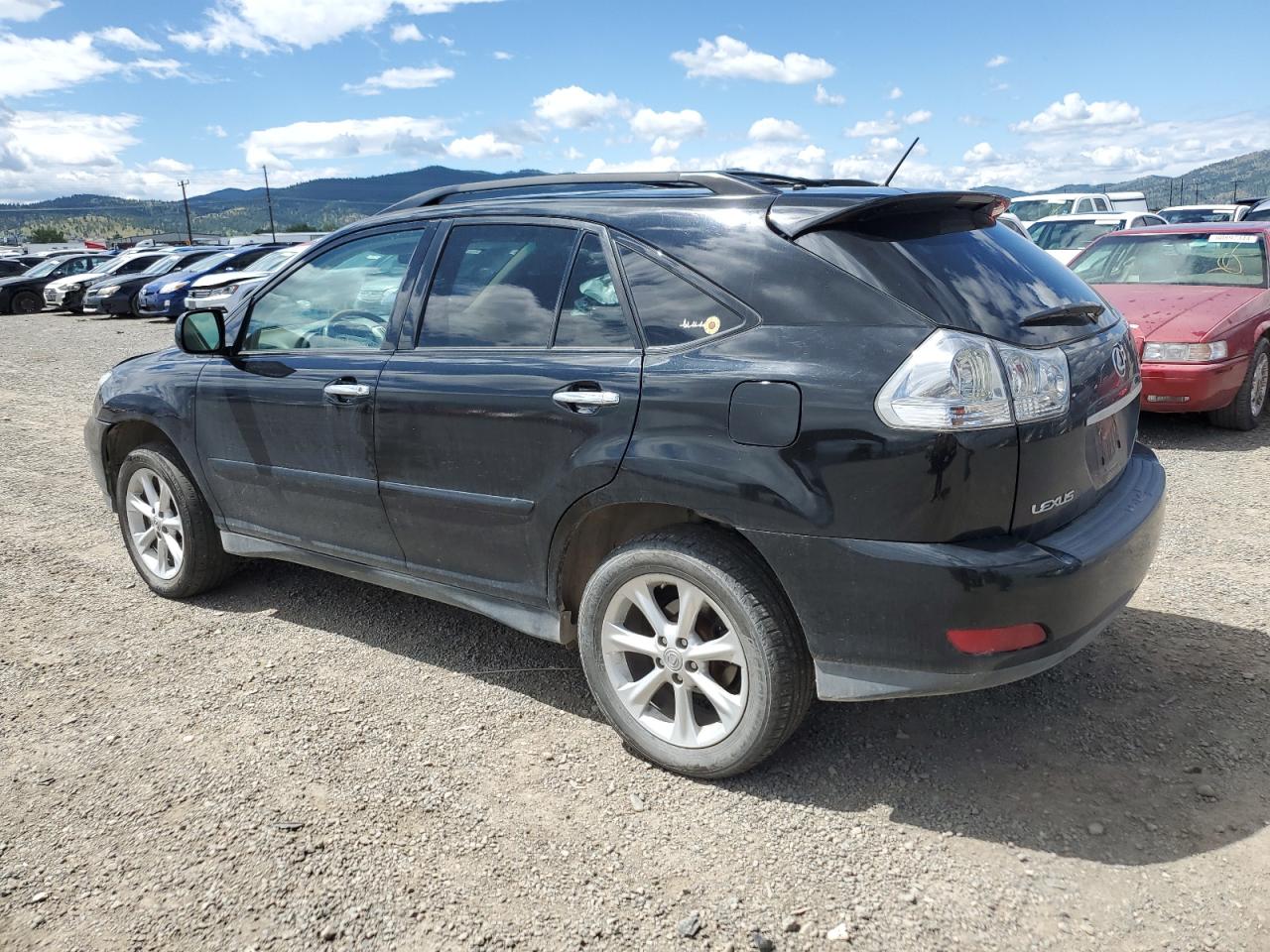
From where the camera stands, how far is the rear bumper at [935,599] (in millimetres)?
2473

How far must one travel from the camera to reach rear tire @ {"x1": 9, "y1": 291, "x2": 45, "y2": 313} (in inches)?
1062

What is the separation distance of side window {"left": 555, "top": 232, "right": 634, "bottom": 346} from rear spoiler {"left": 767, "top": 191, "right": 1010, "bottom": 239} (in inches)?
21.4

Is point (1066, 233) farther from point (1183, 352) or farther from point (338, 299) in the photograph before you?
point (338, 299)

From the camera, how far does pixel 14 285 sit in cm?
2683

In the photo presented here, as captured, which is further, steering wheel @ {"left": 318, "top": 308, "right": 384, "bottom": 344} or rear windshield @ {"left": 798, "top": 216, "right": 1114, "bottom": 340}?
steering wheel @ {"left": 318, "top": 308, "right": 384, "bottom": 344}

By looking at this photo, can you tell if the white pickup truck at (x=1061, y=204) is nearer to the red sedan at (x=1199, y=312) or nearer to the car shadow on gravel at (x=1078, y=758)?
the red sedan at (x=1199, y=312)

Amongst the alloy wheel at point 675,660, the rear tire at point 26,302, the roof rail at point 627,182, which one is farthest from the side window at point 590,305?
the rear tire at point 26,302

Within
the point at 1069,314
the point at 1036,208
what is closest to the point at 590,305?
the point at 1069,314

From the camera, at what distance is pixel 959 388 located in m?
2.46

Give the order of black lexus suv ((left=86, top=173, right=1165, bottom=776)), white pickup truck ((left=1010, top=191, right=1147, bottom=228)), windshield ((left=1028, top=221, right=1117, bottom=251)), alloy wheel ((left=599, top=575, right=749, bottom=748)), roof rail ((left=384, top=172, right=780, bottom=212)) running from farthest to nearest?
white pickup truck ((left=1010, top=191, right=1147, bottom=228))
windshield ((left=1028, top=221, right=1117, bottom=251))
roof rail ((left=384, top=172, right=780, bottom=212))
alloy wheel ((left=599, top=575, right=749, bottom=748))
black lexus suv ((left=86, top=173, right=1165, bottom=776))

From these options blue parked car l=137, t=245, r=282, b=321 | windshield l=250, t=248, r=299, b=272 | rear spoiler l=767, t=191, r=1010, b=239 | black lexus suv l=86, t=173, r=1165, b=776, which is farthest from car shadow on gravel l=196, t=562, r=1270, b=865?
blue parked car l=137, t=245, r=282, b=321

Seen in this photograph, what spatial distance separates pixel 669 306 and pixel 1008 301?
95 cm

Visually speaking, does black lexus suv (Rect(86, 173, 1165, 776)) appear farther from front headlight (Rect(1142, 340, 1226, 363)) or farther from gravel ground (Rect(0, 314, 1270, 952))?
front headlight (Rect(1142, 340, 1226, 363))

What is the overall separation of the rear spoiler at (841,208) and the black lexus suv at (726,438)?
11 mm
